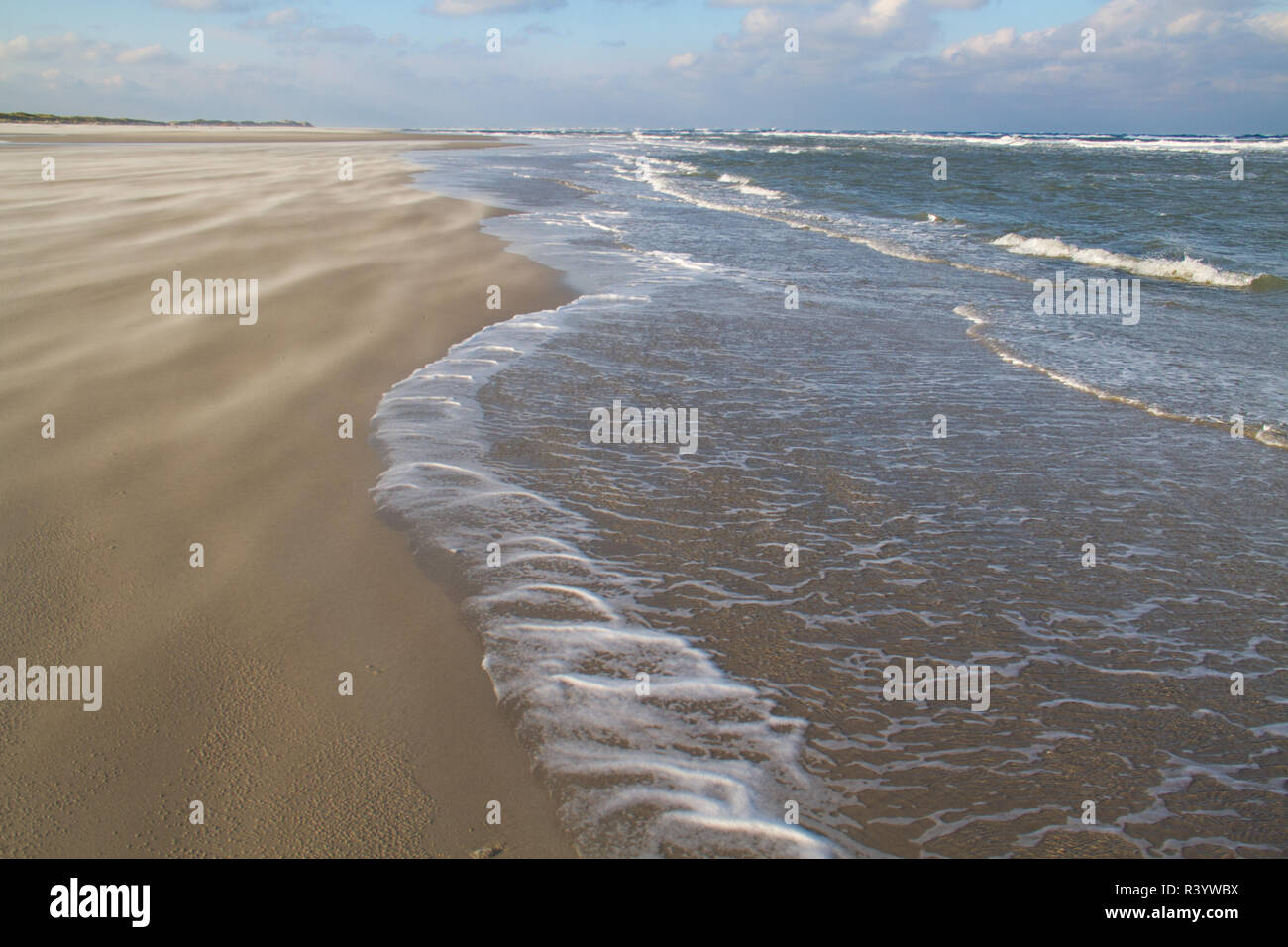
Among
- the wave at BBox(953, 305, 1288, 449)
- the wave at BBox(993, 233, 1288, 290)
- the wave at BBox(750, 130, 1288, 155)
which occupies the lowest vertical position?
the wave at BBox(953, 305, 1288, 449)

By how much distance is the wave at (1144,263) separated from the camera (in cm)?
1312

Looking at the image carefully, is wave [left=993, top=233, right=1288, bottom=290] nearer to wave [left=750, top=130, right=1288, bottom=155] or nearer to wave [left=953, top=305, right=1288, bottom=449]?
wave [left=953, top=305, right=1288, bottom=449]

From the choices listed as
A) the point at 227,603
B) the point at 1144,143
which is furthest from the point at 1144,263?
the point at 1144,143

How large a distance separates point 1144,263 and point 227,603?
16398 mm

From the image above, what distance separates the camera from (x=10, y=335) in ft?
21.1

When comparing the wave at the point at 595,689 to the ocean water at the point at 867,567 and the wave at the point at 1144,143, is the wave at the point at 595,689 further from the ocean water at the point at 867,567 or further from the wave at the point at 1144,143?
the wave at the point at 1144,143

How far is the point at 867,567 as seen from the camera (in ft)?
13.2

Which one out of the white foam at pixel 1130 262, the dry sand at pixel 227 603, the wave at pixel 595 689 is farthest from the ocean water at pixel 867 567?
the white foam at pixel 1130 262

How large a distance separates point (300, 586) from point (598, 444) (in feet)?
7.57

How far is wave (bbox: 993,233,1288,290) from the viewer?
13.1 m

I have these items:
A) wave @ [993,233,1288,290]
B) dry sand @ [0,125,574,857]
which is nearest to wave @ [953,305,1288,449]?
dry sand @ [0,125,574,857]

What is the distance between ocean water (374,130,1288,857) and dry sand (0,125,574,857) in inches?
11.8

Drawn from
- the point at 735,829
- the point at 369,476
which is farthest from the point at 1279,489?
the point at 369,476
